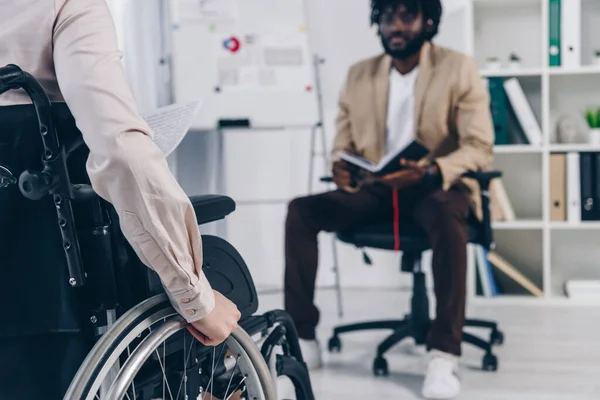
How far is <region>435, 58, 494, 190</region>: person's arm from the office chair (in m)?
0.07

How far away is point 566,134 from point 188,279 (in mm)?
2685

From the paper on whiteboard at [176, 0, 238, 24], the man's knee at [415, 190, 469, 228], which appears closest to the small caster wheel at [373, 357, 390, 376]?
the man's knee at [415, 190, 469, 228]

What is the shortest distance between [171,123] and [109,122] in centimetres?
31

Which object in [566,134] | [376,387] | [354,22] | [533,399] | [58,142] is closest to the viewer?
[58,142]

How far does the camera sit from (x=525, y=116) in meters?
3.31

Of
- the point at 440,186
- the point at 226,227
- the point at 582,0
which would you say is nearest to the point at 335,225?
the point at 440,186

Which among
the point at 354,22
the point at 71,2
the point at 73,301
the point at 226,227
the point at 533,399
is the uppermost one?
the point at 354,22

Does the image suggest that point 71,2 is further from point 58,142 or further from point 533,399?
A: point 533,399

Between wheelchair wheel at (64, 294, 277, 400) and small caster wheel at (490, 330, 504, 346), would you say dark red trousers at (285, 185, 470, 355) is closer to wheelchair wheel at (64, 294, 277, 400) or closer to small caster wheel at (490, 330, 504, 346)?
small caster wheel at (490, 330, 504, 346)

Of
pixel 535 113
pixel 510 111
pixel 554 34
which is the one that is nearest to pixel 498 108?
pixel 510 111

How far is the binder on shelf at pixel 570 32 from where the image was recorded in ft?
10.6

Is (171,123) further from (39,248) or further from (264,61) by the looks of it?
(264,61)

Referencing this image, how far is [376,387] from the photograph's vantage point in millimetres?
2293

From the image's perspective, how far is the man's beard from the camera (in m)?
2.76
